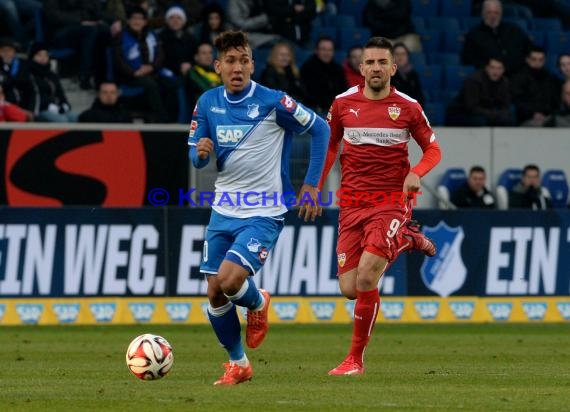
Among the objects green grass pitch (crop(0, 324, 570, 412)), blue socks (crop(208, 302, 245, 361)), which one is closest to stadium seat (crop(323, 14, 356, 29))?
green grass pitch (crop(0, 324, 570, 412))

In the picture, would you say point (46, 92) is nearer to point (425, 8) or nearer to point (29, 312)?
point (29, 312)

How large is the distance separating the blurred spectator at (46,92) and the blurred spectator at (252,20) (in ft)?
11.7

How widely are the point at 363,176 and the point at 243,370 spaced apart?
2.01 metres

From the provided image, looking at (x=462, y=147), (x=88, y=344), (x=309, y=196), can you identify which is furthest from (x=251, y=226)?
(x=462, y=147)

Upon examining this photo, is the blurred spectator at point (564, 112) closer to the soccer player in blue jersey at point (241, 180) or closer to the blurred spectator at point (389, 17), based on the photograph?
the blurred spectator at point (389, 17)

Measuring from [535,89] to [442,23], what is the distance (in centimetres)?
274

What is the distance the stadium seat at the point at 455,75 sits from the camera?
78.6 feet

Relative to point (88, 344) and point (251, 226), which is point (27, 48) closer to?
point (88, 344)

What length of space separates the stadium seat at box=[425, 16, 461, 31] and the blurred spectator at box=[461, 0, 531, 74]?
1.10 meters

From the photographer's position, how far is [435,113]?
22.7 metres

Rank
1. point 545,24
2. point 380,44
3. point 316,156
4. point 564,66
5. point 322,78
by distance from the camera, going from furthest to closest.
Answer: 1. point 545,24
2. point 564,66
3. point 322,78
4. point 380,44
5. point 316,156

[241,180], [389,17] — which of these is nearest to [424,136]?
[241,180]

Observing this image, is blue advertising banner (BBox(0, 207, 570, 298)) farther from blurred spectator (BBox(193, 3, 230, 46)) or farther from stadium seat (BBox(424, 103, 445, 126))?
blurred spectator (BBox(193, 3, 230, 46))

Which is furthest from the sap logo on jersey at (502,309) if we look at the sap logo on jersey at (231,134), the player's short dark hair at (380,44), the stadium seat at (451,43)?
the sap logo on jersey at (231,134)
